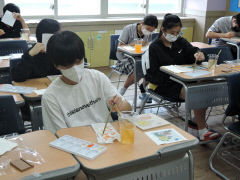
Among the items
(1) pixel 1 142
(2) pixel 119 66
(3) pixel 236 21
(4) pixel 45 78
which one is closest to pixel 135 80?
(2) pixel 119 66

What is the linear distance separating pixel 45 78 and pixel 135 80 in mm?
1436

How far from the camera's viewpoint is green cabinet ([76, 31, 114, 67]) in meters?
5.68

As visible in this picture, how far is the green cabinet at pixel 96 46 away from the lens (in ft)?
18.6

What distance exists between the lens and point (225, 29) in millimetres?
4715

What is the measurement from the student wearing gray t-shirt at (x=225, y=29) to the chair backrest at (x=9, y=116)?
361 cm

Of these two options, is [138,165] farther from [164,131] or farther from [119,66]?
[119,66]

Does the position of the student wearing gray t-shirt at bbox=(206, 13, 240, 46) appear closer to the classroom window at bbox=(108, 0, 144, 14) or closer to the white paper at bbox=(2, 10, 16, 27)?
Result: the classroom window at bbox=(108, 0, 144, 14)

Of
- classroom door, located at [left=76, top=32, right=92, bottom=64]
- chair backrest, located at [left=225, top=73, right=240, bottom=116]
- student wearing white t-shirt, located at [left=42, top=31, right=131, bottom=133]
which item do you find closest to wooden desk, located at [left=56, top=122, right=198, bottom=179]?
student wearing white t-shirt, located at [left=42, top=31, right=131, bottom=133]

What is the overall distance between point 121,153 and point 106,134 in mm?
202

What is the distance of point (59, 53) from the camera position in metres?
1.58

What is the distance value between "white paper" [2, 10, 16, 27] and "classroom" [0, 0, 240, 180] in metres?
0.01

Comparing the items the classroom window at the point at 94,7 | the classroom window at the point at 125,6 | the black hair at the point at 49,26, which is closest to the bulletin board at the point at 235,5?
the classroom window at the point at 94,7

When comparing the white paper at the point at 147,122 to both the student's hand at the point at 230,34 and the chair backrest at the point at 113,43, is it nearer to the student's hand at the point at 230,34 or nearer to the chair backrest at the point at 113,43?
the chair backrest at the point at 113,43

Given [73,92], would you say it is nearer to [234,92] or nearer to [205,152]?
[234,92]
